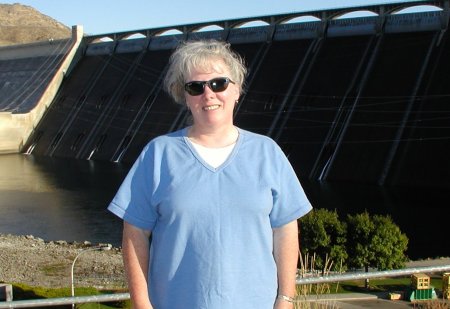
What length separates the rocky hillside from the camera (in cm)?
12412

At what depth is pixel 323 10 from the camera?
163ft

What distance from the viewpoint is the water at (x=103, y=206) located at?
2897 centimetres

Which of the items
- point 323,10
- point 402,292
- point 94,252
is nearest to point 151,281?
point 402,292

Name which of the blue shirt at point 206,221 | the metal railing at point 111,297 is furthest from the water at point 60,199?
the blue shirt at point 206,221

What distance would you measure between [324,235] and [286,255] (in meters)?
21.6

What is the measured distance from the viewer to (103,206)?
35.2 meters

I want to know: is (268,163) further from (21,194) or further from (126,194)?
(21,194)

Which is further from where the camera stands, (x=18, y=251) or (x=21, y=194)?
(x=21, y=194)

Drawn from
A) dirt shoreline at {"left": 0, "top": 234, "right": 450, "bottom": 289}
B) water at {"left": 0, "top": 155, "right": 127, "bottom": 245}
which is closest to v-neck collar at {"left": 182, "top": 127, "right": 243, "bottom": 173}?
dirt shoreline at {"left": 0, "top": 234, "right": 450, "bottom": 289}

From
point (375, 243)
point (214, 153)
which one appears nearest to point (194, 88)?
point (214, 153)

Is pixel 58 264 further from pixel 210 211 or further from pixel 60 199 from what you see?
pixel 210 211

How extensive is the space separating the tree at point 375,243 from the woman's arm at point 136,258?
21.6m

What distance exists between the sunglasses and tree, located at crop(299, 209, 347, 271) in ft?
70.8

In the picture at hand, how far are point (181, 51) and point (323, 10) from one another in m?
47.7
